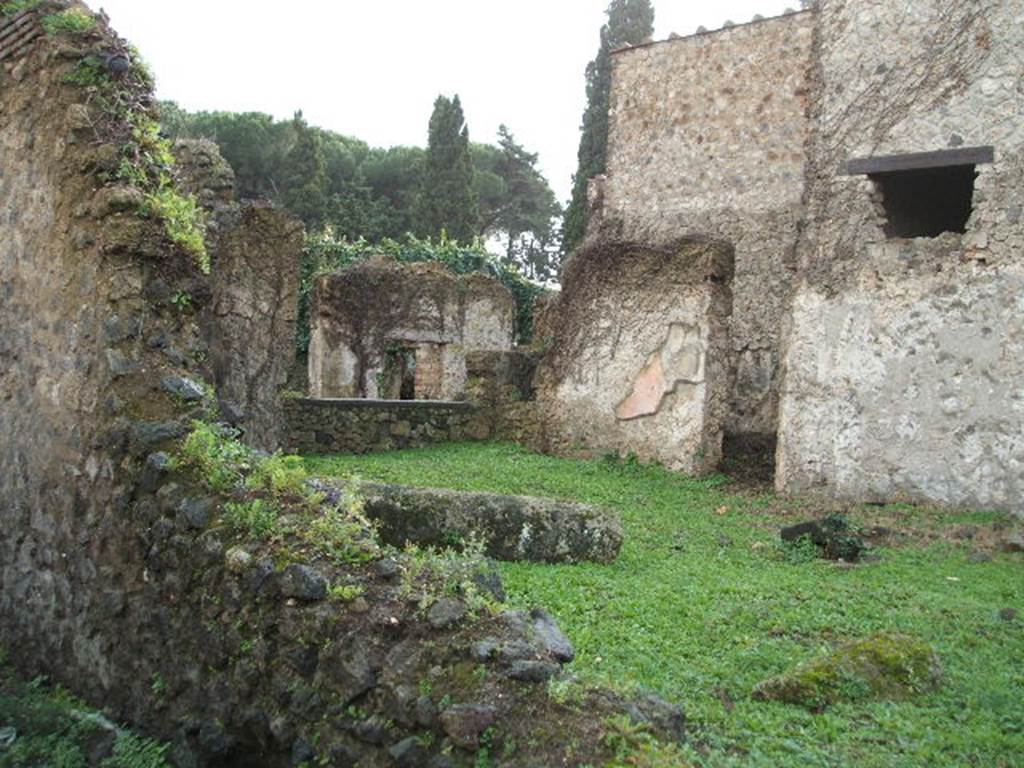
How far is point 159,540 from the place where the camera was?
4613mm

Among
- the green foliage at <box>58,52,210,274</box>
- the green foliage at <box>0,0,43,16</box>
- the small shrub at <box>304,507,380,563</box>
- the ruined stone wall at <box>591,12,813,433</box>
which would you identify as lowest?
the small shrub at <box>304,507,380,563</box>

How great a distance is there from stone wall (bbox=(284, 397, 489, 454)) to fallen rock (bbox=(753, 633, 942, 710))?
24.9ft

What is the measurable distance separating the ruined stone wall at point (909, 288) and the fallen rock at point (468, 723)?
7.41 metres

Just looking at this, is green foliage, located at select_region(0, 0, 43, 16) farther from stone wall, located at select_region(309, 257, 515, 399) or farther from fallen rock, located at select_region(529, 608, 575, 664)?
stone wall, located at select_region(309, 257, 515, 399)

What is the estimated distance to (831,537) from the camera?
25.6 ft


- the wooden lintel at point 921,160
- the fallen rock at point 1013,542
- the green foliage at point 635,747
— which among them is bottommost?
the fallen rock at point 1013,542

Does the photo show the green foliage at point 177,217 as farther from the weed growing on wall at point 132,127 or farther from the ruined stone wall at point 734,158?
the ruined stone wall at point 734,158

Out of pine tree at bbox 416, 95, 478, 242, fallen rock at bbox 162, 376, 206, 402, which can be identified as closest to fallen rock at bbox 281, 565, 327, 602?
fallen rock at bbox 162, 376, 206, 402

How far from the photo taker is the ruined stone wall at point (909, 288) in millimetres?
9375

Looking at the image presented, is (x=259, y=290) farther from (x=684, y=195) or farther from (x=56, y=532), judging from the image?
(x=684, y=195)

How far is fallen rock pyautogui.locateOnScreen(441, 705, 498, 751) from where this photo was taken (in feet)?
10.3

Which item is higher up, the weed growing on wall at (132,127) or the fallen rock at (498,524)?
the weed growing on wall at (132,127)

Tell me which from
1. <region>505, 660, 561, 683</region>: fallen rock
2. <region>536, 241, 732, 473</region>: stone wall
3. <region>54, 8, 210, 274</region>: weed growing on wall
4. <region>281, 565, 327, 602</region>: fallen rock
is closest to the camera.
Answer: <region>505, 660, 561, 683</region>: fallen rock

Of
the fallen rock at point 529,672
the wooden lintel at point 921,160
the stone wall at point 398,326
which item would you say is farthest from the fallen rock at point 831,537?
the stone wall at point 398,326
